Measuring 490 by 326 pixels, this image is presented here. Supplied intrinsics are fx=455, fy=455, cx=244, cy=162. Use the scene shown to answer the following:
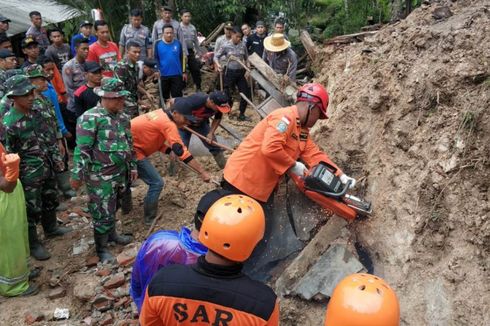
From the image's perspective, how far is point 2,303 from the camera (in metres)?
4.26

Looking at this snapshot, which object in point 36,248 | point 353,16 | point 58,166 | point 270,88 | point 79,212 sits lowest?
point 79,212

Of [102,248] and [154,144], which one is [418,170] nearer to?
[154,144]

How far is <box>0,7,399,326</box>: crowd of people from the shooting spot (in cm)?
203

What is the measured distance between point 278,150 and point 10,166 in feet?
7.37

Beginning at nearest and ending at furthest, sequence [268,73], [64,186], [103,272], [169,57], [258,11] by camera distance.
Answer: [103,272]
[64,186]
[268,73]
[169,57]
[258,11]

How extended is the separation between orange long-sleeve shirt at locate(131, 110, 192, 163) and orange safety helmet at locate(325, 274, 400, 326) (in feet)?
10.8

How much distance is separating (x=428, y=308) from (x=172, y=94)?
264 inches

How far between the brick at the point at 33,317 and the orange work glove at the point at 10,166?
125cm

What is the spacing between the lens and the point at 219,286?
202 centimetres

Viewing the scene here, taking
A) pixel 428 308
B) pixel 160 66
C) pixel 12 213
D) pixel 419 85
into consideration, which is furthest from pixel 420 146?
pixel 160 66

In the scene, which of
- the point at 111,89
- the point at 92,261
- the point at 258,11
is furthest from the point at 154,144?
the point at 258,11

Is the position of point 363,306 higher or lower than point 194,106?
higher

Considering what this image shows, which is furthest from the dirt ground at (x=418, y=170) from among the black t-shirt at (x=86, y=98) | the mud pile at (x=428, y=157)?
the black t-shirt at (x=86, y=98)

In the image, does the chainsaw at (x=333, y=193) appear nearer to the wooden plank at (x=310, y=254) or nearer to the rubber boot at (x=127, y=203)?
the wooden plank at (x=310, y=254)
